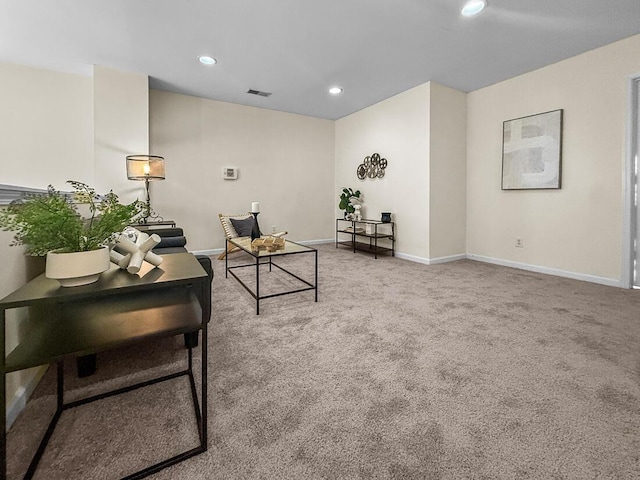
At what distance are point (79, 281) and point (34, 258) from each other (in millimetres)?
829

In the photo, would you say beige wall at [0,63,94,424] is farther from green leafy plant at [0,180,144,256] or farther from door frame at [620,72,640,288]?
door frame at [620,72,640,288]

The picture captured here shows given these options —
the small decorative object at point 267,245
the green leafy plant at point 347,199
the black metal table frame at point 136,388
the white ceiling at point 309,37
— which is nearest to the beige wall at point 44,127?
the white ceiling at point 309,37

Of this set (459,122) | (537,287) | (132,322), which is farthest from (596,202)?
(132,322)

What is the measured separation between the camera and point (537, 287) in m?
3.13

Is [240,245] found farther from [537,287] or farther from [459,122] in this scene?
[459,122]

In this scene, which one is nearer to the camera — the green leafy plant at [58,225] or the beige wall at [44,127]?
the green leafy plant at [58,225]

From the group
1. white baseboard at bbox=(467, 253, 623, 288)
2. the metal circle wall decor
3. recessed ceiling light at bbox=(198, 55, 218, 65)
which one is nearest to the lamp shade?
recessed ceiling light at bbox=(198, 55, 218, 65)

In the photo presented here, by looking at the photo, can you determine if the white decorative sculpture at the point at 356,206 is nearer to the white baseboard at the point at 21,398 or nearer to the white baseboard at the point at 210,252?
the white baseboard at the point at 210,252

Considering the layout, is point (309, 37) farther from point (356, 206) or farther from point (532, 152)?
point (532, 152)

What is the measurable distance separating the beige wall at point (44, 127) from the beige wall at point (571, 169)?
5.41 meters

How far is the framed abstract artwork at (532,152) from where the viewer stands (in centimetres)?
355

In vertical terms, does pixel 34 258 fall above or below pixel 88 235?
below

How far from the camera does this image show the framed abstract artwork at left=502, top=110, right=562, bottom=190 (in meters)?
3.55

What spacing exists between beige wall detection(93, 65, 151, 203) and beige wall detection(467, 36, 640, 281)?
462 centimetres
